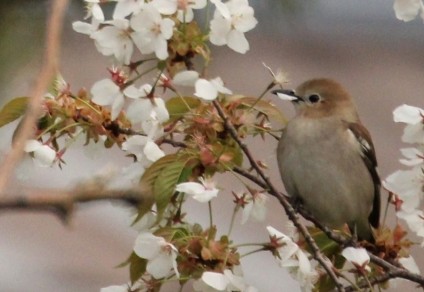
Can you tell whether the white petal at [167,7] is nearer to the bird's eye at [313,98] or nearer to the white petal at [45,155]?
the white petal at [45,155]

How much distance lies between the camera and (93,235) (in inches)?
198

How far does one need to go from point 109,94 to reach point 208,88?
0.61 ft

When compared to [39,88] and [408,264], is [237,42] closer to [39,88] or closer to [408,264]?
[408,264]

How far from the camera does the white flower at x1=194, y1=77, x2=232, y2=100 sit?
181 cm

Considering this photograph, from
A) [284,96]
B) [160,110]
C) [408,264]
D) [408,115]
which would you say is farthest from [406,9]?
[284,96]

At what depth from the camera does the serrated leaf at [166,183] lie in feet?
5.98

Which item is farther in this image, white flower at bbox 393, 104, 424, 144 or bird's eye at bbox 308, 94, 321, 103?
bird's eye at bbox 308, 94, 321, 103

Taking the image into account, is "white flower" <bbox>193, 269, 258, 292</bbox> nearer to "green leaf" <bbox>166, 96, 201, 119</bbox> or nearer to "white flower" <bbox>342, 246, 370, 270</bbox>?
"white flower" <bbox>342, 246, 370, 270</bbox>

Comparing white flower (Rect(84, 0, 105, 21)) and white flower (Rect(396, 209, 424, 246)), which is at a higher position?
white flower (Rect(84, 0, 105, 21))

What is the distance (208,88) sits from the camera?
1830mm

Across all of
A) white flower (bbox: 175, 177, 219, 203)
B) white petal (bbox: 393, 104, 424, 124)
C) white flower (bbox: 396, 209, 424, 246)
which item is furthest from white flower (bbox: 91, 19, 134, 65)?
white flower (bbox: 396, 209, 424, 246)

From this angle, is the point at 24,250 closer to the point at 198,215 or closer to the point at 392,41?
the point at 198,215

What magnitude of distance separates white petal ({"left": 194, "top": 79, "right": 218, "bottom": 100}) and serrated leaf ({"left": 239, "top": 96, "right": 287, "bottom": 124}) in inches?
8.0

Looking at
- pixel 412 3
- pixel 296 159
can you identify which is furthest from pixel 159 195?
pixel 296 159
